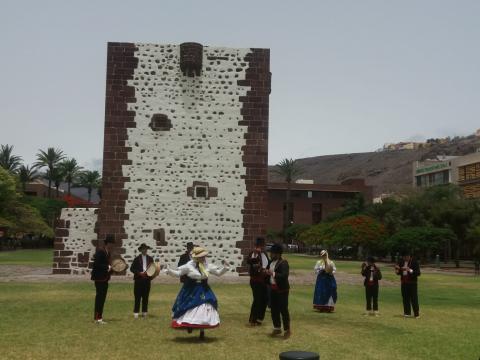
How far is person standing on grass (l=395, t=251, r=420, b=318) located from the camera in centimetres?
1239

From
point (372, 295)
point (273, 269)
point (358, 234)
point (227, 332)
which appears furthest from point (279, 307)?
point (358, 234)

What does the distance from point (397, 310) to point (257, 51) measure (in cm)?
1265

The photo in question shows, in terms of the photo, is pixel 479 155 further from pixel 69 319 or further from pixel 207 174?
pixel 69 319

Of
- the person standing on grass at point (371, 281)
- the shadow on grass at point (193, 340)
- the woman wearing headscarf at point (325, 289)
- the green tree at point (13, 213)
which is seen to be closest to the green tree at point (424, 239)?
the woman wearing headscarf at point (325, 289)

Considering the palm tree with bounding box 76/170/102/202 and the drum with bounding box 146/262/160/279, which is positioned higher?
the palm tree with bounding box 76/170/102/202

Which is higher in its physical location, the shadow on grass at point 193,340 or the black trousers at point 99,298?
the black trousers at point 99,298

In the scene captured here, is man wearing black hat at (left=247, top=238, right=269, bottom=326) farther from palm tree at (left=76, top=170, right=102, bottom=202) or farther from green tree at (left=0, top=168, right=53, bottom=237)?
palm tree at (left=76, top=170, right=102, bottom=202)

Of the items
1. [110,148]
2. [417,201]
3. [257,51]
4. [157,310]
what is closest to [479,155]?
[417,201]

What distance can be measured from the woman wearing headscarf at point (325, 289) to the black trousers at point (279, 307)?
10.9 feet

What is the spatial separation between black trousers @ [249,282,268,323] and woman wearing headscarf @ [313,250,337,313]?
2.50 metres

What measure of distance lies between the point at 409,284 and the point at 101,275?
650 cm

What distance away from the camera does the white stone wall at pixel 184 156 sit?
2170cm

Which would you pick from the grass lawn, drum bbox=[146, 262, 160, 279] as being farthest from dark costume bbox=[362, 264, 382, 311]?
drum bbox=[146, 262, 160, 279]

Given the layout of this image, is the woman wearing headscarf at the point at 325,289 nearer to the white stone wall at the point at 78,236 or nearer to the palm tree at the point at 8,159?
the white stone wall at the point at 78,236
